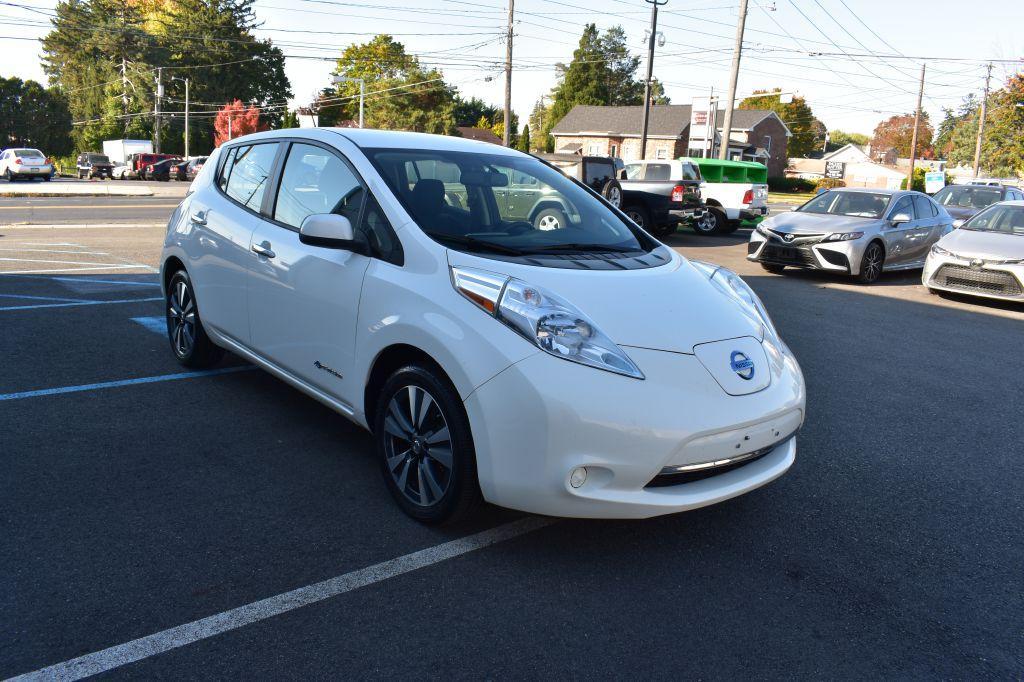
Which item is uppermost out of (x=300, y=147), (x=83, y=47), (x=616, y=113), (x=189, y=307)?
(x=83, y=47)

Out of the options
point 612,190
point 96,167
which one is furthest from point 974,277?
point 96,167

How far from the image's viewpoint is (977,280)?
34.3 feet

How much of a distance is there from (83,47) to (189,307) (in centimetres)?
9225

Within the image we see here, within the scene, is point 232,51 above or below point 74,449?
above

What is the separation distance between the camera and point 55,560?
3.11m

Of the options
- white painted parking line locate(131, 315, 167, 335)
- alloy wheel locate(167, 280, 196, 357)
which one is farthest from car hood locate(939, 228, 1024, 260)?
white painted parking line locate(131, 315, 167, 335)

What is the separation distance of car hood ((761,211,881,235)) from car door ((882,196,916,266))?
10.6 inches

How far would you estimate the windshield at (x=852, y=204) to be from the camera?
41.4ft

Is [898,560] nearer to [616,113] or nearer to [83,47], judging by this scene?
[616,113]

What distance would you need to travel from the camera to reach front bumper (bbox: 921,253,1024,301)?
1004cm

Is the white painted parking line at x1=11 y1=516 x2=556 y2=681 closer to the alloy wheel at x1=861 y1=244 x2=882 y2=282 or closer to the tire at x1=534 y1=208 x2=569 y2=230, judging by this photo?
Answer: the tire at x1=534 y1=208 x2=569 y2=230

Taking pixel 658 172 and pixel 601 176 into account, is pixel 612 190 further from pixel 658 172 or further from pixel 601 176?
pixel 658 172

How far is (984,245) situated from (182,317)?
10.2 m

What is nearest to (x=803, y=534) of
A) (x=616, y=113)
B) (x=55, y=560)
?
(x=55, y=560)
